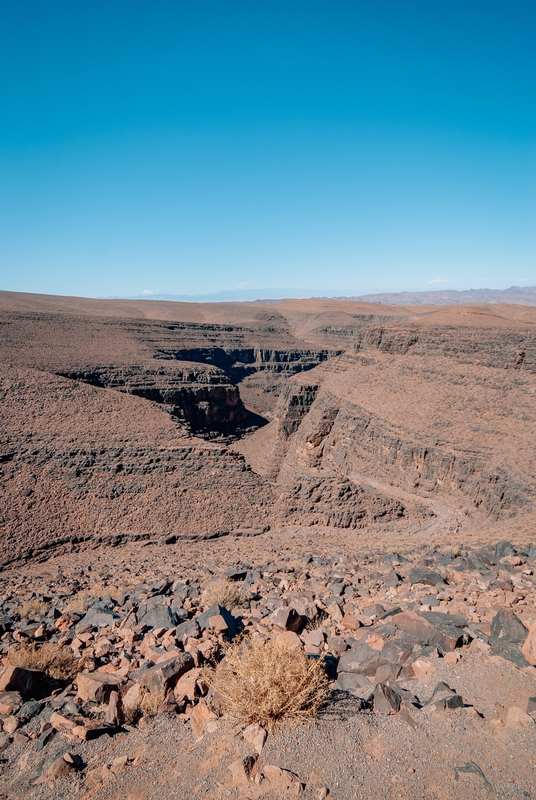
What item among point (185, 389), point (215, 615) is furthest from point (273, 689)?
point (185, 389)

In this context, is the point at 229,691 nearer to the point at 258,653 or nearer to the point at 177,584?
the point at 258,653

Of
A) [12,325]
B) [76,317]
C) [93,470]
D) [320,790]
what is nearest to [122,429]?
[93,470]

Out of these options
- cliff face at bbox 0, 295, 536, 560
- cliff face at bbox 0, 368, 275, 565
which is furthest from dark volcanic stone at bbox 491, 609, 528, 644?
cliff face at bbox 0, 368, 275, 565

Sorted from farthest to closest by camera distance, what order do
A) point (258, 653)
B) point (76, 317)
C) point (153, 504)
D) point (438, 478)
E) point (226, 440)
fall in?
point (76, 317) → point (226, 440) → point (438, 478) → point (153, 504) → point (258, 653)

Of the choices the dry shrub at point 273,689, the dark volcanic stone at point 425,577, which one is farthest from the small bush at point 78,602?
the dark volcanic stone at point 425,577

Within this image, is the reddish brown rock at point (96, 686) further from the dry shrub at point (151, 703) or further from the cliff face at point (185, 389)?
the cliff face at point (185, 389)
